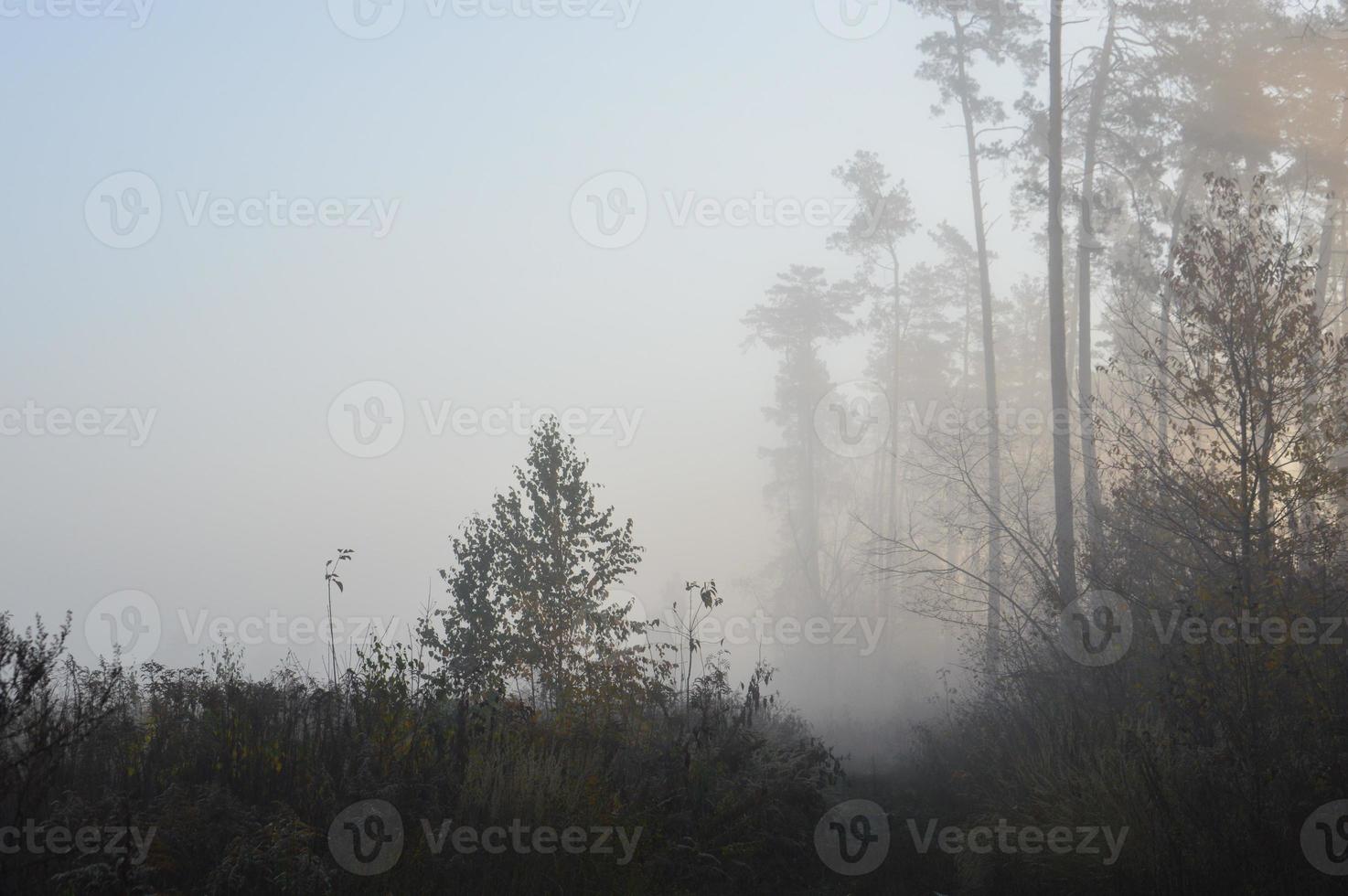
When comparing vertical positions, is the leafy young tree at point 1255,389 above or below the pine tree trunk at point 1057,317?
below

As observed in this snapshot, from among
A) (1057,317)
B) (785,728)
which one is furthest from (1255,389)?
(785,728)

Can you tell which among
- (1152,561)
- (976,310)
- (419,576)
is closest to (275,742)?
(1152,561)

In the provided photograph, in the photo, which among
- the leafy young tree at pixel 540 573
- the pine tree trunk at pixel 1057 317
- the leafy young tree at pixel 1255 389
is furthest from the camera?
the pine tree trunk at pixel 1057 317

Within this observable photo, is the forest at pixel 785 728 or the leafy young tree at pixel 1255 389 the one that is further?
the leafy young tree at pixel 1255 389

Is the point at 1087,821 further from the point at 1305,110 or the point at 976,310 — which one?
the point at 976,310

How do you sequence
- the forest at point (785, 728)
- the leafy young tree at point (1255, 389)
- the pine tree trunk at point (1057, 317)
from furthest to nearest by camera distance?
the pine tree trunk at point (1057, 317), the leafy young tree at point (1255, 389), the forest at point (785, 728)

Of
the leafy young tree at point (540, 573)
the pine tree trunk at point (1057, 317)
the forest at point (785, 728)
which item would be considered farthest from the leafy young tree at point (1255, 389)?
the leafy young tree at point (540, 573)

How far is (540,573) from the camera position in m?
15.9

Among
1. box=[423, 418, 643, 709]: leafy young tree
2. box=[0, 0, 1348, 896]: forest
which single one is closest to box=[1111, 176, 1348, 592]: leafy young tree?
box=[0, 0, 1348, 896]: forest

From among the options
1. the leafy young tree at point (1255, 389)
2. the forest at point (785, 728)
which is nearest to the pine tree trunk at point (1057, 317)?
the forest at point (785, 728)

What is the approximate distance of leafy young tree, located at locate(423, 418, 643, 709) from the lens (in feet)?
49.1

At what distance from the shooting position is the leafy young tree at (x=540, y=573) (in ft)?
49.1

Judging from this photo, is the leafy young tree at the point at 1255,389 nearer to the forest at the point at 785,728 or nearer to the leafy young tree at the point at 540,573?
the forest at the point at 785,728

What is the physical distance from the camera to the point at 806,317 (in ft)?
132
